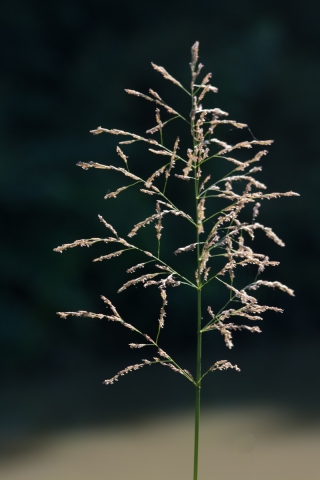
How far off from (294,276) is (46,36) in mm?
2103

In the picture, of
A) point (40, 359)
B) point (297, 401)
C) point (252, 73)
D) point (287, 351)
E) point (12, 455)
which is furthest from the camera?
point (252, 73)

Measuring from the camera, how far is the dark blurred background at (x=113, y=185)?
3734mm

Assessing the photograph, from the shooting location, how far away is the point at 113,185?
4.16m

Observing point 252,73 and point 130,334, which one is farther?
point 252,73

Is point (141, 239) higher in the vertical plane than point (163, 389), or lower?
higher

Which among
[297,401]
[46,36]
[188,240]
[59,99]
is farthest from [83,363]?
[46,36]

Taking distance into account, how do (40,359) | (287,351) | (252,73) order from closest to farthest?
1. (40,359)
2. (287,351)
3. (252,73)

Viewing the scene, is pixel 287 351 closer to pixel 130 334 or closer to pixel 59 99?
pixel 130 334

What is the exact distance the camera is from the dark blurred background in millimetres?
3734

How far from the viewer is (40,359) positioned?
3977 mm

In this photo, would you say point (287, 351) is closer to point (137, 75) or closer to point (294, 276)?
point (294, 276)

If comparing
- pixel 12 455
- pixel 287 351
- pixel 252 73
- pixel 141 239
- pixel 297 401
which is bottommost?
pixel 12 455

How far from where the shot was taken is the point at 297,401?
11.2 ft

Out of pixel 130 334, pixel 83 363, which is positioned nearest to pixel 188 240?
pixel 130 334
